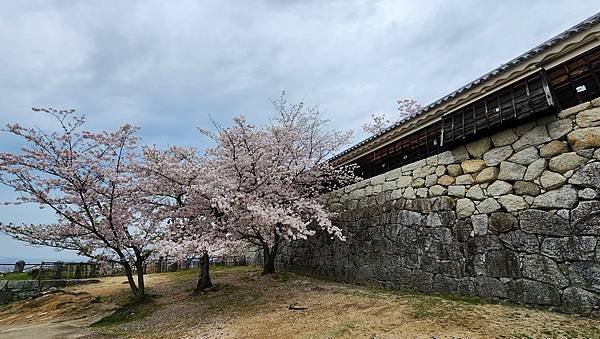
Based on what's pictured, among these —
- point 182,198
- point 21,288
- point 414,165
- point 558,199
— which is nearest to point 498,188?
point 558,199

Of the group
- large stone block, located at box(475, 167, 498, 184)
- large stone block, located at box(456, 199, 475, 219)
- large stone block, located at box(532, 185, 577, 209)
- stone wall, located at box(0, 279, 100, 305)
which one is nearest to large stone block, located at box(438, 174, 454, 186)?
large stone block, located at box(456, 199, 475, 219)

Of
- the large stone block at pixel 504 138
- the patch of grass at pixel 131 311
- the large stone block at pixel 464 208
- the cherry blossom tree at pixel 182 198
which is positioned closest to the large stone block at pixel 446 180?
the large stone block at pixel 464 208

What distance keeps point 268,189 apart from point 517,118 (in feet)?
18.1

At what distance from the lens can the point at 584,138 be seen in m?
4.58

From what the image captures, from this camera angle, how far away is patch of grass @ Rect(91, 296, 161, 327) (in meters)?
7.40

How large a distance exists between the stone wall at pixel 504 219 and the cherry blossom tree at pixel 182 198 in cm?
387

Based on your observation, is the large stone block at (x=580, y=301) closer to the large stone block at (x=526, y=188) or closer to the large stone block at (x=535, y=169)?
the large stone block at (x=526, y=188)

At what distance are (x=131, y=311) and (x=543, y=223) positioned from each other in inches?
349

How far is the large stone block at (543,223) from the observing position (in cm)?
462

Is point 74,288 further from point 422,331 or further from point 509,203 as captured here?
point 509,203

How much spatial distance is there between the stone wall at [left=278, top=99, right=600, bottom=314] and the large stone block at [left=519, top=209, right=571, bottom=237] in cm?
1

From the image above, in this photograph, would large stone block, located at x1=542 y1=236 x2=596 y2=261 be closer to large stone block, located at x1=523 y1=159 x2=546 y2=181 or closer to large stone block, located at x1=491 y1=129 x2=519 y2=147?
large stone block, located at x1=523 y1=159 x2=546 y2=181

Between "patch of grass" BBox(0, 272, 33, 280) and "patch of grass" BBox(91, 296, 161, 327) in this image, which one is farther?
"patch of grass" BBox(0, 272, 33, 280)

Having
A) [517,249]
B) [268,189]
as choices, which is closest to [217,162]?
[268,189]
